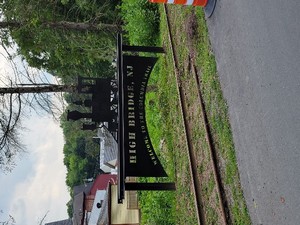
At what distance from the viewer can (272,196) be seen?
19.2ft

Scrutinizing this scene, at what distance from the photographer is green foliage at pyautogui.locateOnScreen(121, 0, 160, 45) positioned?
1462 cm

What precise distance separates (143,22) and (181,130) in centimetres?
590

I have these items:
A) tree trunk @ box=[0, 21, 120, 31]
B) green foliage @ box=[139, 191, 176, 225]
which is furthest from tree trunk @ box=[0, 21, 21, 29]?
green foliage @ box=[139, 191, 176, 225]

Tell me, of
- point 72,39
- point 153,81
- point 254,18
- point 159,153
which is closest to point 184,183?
point 159,153

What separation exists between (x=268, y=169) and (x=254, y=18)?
2.69 m

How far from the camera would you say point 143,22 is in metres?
14.8

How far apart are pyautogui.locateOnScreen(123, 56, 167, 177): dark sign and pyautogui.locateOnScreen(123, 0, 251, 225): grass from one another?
3.73 ft

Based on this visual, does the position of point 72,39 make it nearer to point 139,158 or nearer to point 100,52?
point 100,52

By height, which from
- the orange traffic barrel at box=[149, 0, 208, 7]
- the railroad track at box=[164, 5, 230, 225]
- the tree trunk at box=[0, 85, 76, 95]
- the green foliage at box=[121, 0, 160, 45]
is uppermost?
the green foliage at box=[121, 0, 160, 45]

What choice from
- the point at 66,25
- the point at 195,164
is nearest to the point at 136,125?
the point at 195,164

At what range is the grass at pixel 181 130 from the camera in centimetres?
746

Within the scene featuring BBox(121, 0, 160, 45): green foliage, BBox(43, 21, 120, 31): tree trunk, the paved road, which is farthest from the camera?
BBox(43, 21, 120, 31): tree trunk

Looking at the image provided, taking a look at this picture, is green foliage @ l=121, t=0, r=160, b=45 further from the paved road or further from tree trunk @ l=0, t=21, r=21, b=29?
the paved road

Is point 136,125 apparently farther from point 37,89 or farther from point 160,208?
point 37,89
